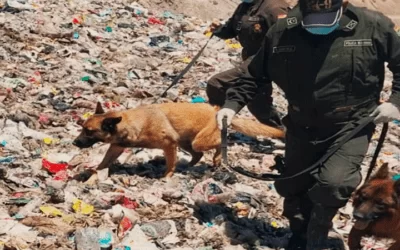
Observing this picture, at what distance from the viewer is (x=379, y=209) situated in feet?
14.0

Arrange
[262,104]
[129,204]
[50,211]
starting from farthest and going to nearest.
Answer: [262,104] → [129,204] → [50,211]

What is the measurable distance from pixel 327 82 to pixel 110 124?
8.42 ft

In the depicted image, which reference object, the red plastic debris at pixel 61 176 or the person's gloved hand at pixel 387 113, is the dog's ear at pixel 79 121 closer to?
the red plastic debris at pixel 61 176

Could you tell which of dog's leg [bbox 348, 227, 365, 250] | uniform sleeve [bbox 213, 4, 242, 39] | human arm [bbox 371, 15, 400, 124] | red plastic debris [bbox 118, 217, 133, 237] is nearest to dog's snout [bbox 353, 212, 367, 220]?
dog's leg [bbox 348, 227, 365, 250]

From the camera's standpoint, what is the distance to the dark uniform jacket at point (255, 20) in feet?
21.5

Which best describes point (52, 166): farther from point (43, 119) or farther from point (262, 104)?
point (262, 104)

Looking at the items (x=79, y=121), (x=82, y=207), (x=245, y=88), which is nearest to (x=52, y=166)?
(x=82, y=207)

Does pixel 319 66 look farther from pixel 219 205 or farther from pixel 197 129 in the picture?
pixel 197 129

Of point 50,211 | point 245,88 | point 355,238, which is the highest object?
point 245,88

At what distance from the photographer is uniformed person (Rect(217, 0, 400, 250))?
4133 millimetres

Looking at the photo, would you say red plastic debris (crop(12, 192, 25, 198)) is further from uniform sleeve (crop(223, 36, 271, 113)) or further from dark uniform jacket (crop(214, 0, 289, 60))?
dark uniform jacket (crop(214, 0, 289, 60))

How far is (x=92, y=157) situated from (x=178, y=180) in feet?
3.32

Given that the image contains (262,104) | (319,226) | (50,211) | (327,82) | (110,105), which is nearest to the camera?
(327,82)

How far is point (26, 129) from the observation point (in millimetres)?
7016
